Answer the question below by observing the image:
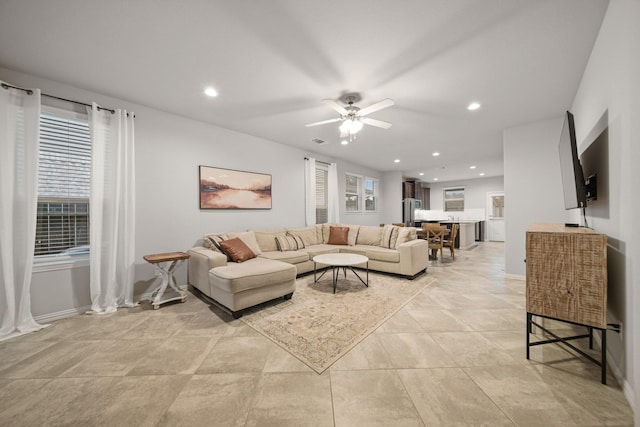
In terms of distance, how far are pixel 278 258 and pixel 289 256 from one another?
0.22m

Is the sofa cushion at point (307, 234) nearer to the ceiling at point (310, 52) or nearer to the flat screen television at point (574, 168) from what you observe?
the ceiling at point (310, 52)

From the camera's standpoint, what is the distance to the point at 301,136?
451 cm


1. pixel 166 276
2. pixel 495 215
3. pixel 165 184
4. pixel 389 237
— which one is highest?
pixel 165 184

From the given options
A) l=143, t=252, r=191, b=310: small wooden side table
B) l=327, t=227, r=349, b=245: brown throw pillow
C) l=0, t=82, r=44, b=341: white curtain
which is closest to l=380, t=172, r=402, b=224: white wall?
l=327, t=227, r=349, b=245: brown throw pillow

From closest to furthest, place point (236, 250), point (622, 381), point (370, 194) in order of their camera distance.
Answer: point (622, 381)
point (236, 250)
point (370, 194)

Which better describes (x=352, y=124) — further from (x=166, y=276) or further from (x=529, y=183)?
(x=529, y=183)

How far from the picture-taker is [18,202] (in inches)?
92.5

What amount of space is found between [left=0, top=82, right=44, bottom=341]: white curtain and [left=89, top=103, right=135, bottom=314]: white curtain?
0.44 m

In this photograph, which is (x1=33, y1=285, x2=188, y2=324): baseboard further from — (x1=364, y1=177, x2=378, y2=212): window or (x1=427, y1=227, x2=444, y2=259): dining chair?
(x1=364, y1=177, x2=378, y2=212): window

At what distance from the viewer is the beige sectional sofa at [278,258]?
260 cm

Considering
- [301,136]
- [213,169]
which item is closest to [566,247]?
[301,136]

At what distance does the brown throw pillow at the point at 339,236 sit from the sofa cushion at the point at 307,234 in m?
0.32

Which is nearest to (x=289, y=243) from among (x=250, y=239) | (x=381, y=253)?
(x=250, y=239)

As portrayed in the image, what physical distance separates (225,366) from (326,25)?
2.75 meters
